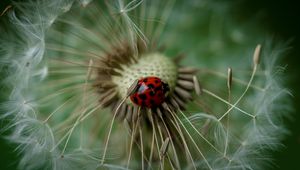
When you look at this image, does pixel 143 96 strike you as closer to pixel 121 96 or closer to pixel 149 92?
pixel 149 92

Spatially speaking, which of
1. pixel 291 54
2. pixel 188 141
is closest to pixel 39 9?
pixel 188 141

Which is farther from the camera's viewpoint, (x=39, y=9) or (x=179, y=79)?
(x=179, y=79)

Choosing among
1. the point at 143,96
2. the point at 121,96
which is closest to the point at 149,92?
the point at 143,96

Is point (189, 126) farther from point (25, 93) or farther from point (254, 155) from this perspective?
point (25, 93)

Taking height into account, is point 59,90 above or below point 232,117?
above

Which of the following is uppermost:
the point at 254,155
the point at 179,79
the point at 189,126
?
the point at 179,79
